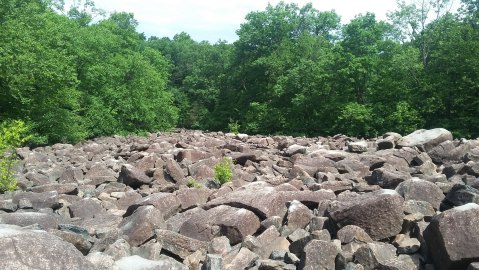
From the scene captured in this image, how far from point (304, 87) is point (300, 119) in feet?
8.16

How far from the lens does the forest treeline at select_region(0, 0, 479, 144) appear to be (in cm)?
2466

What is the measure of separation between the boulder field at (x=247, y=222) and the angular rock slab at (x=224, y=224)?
0.02m

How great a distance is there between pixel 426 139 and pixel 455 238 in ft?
31.4

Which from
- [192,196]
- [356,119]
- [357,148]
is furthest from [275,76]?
[192,196]

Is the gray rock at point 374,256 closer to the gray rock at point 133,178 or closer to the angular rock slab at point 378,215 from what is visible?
the angular rock slab at point 378,215

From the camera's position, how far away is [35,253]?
4.18 m

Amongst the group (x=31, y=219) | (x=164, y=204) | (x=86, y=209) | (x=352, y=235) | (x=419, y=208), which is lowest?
(x=86, y=209)

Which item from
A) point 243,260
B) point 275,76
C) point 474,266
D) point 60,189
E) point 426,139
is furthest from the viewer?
point 275,76

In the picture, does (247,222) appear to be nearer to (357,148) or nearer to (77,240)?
(77,240)

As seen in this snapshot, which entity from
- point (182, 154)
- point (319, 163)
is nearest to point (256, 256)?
point (319, 163)

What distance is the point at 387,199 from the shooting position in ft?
20.4

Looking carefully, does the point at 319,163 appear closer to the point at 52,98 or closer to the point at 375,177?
the point at 375,177

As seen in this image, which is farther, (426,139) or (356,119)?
(356,119)

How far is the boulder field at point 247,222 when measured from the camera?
17.3 ft
